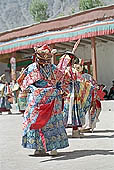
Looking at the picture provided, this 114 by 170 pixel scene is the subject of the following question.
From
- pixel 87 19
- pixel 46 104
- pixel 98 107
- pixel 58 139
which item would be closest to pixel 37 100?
pixel 46 104

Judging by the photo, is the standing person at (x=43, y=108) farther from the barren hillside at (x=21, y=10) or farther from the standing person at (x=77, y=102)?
the barren hillside at (x=21, y=10)

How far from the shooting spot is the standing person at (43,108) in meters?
5.57

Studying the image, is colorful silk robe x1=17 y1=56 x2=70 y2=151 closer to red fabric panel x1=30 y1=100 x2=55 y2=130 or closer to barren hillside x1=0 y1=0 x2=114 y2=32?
red fabric panel x1=30 y1=100 x2=55 y2=130

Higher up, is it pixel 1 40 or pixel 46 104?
pixel 1 40

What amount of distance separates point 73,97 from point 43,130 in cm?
229

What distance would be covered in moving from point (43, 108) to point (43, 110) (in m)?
0.03

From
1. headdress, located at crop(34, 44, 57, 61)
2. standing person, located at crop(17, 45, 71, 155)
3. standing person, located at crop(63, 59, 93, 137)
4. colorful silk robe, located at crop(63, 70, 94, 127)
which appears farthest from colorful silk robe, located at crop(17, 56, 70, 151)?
colorful silk robe, located at crop(63, 70, 94, 127)

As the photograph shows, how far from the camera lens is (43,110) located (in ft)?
18.4

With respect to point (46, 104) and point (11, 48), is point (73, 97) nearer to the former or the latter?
point (46, 104)

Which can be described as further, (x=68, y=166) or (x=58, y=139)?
(x=58, y=139)

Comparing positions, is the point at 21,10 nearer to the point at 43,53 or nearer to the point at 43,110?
the point at 43,53

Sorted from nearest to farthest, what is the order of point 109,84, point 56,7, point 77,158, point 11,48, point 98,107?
point 77,158 → point 98,107 → point 11,48 → point 109,84 → point 56,7

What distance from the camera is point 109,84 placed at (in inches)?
844

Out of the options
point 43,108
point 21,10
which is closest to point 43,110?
point 43,108
